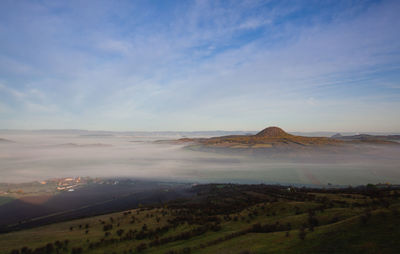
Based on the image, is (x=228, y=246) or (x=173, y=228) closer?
(x=228, y=246)

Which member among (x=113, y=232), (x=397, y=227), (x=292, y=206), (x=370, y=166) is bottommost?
(x=370, y=166)

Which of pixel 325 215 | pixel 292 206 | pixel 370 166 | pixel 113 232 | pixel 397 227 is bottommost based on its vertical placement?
pixel 370 166

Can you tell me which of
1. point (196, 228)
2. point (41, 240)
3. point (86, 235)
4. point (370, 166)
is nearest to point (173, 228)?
point (196, 228)

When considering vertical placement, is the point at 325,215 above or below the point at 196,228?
above

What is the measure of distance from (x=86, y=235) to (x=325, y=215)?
22.9 meters

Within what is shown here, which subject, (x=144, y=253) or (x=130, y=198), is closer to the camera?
(x=144, y=253)

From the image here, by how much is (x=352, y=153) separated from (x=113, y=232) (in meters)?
217

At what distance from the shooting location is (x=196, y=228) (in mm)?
21578

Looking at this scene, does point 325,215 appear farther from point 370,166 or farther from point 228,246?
point 370,166

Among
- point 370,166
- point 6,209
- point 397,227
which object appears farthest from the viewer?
point 370,166

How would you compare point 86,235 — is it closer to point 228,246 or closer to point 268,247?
point 228,246

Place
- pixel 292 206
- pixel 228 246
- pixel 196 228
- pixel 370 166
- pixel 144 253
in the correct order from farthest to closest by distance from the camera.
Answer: pixel 370 166 → pixel 292 206 → pixel 196 228 → pixel 144 253 → pixel 228 246

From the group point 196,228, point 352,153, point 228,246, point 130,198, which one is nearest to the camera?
point 228,246

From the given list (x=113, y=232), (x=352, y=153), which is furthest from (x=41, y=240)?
(x=352, y=153)
